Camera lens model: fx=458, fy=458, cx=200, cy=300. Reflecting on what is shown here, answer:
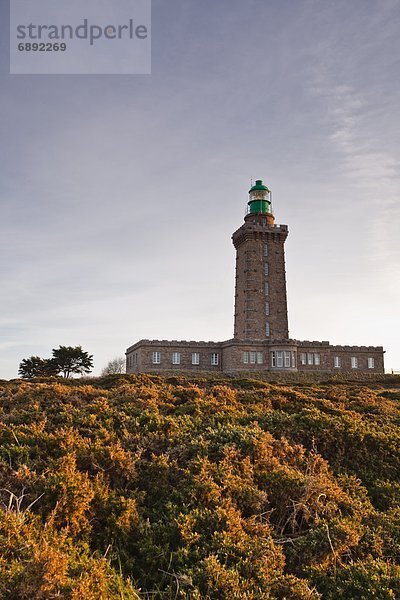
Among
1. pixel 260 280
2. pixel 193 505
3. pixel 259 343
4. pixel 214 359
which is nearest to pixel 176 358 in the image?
pixel 214 359

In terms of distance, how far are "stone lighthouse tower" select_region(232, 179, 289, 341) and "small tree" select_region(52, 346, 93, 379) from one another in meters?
16.5

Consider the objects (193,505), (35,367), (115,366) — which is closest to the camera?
(193,505)

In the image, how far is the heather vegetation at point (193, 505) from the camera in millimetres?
4938

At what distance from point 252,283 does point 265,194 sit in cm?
1212

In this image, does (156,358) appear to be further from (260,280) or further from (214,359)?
→ (260,280)

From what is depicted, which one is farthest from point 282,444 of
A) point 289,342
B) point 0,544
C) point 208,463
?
point 289,342

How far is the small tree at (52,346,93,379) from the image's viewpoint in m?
46.7

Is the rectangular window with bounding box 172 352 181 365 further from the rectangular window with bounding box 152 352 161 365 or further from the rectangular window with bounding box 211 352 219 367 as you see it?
the rectangular window with bounding box 211 352 219 367

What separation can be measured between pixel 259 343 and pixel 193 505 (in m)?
41.4

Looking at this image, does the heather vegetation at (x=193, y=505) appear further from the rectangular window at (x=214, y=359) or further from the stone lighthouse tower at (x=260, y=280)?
the stone lighthouse tower at (x=260, y=280)

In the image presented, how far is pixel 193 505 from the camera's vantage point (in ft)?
20.2

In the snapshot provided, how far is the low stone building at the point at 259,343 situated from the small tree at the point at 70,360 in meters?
5.45

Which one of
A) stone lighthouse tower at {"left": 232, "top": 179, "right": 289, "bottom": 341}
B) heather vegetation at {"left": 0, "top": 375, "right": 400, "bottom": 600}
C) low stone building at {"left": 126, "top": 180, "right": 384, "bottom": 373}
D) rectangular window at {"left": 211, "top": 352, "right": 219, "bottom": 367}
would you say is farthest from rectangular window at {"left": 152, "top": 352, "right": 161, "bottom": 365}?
heather vegetation at {"left": 0, "top": 375, "right": 400, "bottom": 600}

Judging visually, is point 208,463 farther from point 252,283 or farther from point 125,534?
point 252,283
